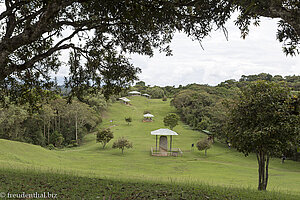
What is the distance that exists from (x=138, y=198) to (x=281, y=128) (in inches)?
265

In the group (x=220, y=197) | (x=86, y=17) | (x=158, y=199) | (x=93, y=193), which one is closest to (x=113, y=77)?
(x=86, y=17)

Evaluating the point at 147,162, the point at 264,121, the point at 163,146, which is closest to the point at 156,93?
the point at 163,146

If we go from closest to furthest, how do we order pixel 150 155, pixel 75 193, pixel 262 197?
pixel 75 193, pixel 262 197, pixel 150 155

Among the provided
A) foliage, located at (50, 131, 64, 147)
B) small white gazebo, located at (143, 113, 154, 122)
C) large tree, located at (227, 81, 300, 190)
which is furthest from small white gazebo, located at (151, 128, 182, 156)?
large tree, located at (227, 81, 300, 190)

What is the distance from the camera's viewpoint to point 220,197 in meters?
6.72

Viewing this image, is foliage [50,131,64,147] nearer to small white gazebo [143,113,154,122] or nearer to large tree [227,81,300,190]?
small white gazebo [143,113,154,122]

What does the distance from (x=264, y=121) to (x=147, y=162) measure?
1752cm

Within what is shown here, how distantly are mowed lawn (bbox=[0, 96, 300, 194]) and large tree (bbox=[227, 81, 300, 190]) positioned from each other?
2.52 meters

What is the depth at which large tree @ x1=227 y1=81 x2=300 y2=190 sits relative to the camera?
9.14m

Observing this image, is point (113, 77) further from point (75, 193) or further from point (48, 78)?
point (75, 193)

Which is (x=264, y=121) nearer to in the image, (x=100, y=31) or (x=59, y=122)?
(x=100, y=31)

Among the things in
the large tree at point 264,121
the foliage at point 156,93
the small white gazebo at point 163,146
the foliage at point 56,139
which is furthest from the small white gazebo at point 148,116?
the large tree at point 264,121

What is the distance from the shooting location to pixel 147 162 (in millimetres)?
25047

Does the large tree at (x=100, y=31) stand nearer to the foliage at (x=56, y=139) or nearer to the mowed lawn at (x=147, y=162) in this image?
the mowed lawn at (x=147, y=162)
